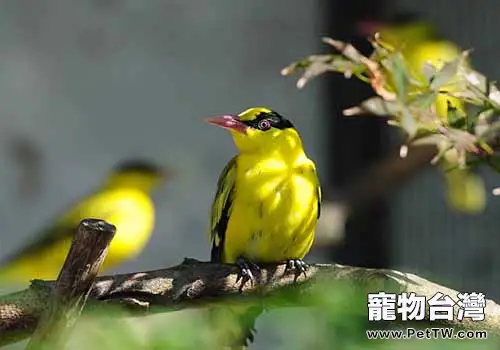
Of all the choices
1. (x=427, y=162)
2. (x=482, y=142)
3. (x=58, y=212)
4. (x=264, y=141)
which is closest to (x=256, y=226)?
(x=264, y=141)

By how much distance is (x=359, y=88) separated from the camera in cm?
221

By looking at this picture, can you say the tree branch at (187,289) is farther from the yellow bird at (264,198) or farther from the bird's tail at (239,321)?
the yellow bird at (264,198)

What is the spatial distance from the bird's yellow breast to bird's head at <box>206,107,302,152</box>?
3 centimetres

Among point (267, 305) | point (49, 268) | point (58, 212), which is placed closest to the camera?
point (267, 305)

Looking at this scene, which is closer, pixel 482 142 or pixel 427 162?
pixel 482 142

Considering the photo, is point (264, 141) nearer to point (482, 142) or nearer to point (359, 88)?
point (482, 142)

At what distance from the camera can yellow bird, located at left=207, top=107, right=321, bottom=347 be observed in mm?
1287

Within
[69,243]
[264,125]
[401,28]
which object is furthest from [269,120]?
[401,28]

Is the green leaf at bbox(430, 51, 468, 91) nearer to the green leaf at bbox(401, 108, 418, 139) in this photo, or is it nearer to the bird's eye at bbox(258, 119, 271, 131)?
the green leaf at bbox(401, 108, 418, 139)

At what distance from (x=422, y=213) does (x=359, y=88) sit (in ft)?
0.86

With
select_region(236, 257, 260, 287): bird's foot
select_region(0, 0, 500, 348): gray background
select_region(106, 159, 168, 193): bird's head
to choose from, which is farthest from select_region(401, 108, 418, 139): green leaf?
select_region(0, 0, 500, 348): gray background

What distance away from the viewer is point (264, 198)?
51.0 inches

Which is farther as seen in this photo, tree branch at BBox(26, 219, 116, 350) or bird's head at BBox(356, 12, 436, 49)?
bird's head at BBox(356, 12, 436, 49)

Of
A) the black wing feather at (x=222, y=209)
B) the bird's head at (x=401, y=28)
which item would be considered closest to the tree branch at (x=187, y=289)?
the black wing feather at (x=222, y=209)
